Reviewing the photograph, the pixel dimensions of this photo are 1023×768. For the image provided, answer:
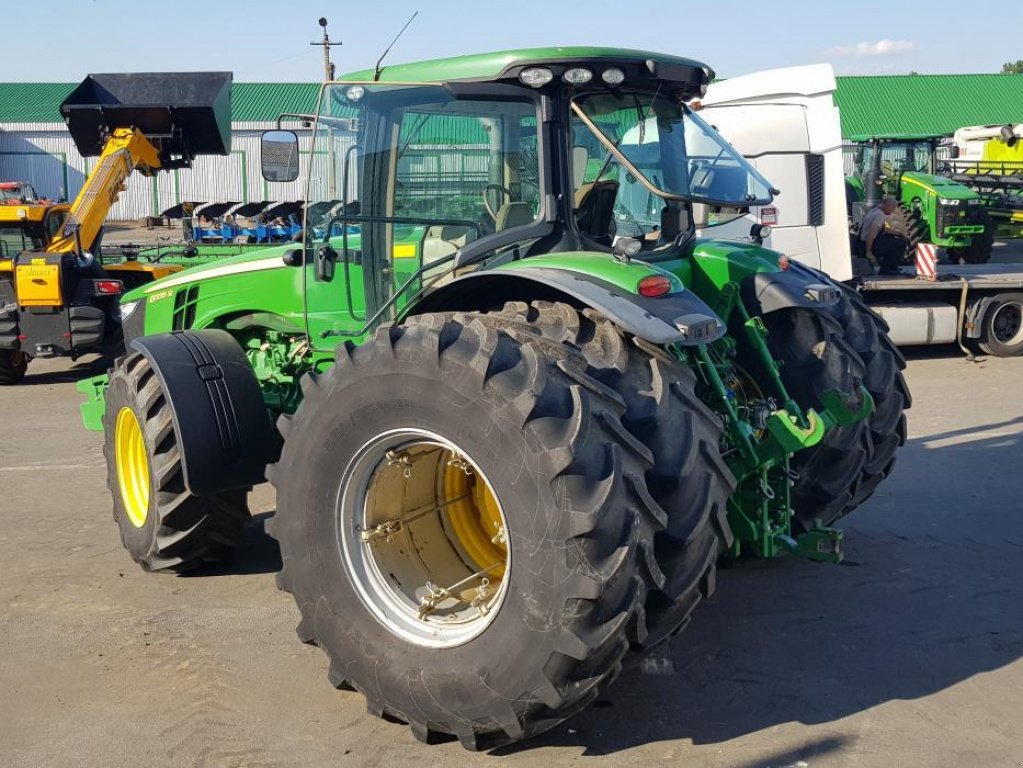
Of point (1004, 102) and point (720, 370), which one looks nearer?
point (720, 370)

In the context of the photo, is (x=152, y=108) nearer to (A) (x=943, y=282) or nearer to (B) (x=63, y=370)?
(B) (x=63, y=370)

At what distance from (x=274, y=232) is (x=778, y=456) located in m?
19.5

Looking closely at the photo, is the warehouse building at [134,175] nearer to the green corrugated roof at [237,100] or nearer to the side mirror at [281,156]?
the green corrugated roof at [237,100]

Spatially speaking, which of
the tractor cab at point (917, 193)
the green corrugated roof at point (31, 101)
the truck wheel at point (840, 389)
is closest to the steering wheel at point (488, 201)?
the truck wheel at point (840, 389)

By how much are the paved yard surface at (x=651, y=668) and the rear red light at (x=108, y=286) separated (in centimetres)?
549

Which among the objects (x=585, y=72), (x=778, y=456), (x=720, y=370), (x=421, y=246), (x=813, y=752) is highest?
(x=585, y=72)

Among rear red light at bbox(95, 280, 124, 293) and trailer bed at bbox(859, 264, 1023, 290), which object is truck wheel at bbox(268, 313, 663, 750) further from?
trailer bed at bbox(859, 264, 1023, 290)

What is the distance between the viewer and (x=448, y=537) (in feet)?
15.0

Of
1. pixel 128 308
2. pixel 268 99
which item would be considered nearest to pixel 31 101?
pixel 268 99

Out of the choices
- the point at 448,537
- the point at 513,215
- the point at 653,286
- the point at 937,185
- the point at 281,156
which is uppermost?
the point at 937,185

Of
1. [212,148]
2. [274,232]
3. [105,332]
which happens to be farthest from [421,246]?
[274,232]

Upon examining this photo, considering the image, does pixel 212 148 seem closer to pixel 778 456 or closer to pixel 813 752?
pixel 778 456

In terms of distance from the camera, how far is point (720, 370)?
4.73 meters

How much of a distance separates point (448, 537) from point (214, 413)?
4.54 feet
